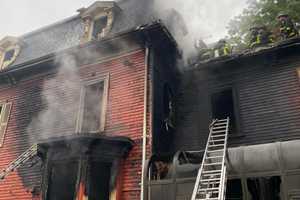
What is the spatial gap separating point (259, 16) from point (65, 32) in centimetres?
1301

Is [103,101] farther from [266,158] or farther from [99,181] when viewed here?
[266,158]

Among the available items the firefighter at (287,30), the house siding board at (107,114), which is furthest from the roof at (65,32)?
the firefighter at (287,30)

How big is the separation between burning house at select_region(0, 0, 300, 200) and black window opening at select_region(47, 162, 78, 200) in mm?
35

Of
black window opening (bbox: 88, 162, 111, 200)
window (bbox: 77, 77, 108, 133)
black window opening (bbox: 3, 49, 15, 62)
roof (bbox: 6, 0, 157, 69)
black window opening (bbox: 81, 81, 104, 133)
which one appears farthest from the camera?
black window opening (bbox: 3, 49, 15, 62)

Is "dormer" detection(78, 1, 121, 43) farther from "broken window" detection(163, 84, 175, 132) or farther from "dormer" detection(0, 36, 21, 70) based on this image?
"dormer" detection(0, 36, 21, 70)

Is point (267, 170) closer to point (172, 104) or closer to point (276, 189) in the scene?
point (276, 189)

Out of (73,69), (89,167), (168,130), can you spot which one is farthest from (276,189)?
(73,69)

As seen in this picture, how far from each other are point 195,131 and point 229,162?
3149mm

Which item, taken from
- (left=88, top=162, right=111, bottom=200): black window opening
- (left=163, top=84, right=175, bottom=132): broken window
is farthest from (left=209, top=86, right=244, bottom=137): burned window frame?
(left=88, top=162, right=111, bottom=200): black window opening

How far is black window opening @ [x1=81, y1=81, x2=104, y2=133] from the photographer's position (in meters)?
11.4

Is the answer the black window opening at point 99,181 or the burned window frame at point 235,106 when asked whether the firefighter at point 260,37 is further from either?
the black window opening at point 99,181

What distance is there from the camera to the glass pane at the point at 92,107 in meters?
11.4

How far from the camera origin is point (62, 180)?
10609mm

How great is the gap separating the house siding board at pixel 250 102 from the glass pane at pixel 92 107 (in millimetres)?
2921
